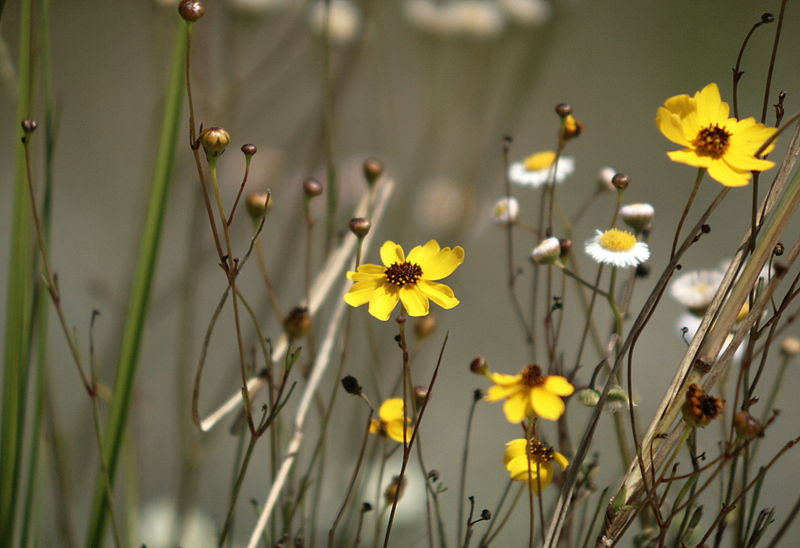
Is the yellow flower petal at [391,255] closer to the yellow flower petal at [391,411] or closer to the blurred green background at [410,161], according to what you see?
the yellow flower petal at [391,411]

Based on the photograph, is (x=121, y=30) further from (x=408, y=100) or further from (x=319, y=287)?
(x=319, y=287)

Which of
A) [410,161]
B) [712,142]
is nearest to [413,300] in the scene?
[712,142]

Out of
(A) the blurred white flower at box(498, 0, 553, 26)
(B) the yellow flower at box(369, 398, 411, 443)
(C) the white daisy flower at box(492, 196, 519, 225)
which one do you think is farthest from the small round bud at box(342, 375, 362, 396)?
(A) the blurred white flower at box(498, 0, 553, 26)

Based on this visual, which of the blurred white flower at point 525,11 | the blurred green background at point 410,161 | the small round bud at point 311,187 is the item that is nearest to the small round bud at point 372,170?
the small round bud at point 311,187

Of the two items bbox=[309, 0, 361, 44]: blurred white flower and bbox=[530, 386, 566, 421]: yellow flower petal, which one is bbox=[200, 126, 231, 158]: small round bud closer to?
bbox=[530, 386, 566, 421]: yellow flower petal

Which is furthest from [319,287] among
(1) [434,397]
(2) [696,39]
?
(2) [696,39]
